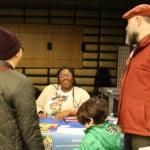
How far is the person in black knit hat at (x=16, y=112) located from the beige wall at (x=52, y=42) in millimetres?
6623

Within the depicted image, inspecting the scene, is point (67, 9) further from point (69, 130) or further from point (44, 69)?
point (69, 130)

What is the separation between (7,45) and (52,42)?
6740 millimetres

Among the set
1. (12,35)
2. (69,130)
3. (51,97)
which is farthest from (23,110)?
(51,97)

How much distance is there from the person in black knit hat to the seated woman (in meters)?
1.83

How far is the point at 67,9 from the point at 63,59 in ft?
3.34

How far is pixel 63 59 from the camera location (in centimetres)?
882

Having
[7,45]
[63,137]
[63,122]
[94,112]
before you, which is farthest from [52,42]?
[7,45]

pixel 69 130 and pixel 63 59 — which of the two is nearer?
pixel 69 130

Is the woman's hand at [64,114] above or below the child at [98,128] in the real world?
below

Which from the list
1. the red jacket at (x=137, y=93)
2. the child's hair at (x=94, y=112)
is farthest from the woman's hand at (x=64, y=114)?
the red jacket at (x=137, y=93)

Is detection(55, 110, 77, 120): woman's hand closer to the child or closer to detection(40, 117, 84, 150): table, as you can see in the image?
detection(40, 117, 84, 150): table

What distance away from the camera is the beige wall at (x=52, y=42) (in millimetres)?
8648

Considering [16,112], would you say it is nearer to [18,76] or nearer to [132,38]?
[18,76]

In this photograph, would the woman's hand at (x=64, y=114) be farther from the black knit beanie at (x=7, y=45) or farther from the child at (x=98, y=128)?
the black knit beanie at (x=7, y=45)
